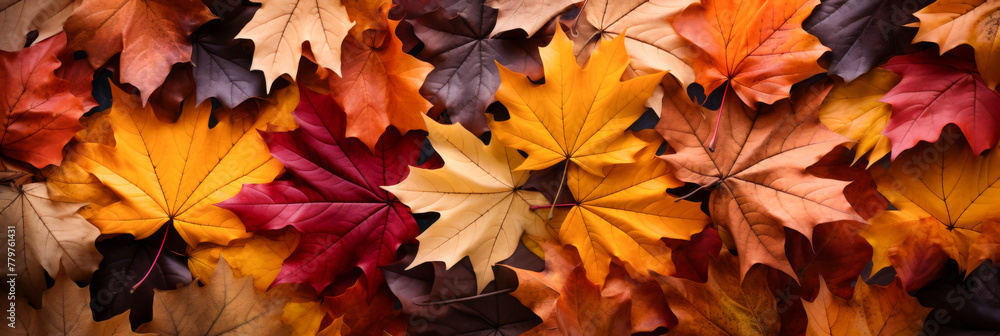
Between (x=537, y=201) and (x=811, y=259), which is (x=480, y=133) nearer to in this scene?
(x=537, y=201)

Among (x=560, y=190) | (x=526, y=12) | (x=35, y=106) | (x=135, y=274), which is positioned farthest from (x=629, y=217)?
(x=35, y=106)

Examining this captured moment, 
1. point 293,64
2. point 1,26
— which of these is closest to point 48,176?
point 1,26

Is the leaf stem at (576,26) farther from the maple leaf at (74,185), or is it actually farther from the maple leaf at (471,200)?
the maple leaf at (74,185)

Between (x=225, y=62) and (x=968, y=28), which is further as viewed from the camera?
(x=225, y=62)

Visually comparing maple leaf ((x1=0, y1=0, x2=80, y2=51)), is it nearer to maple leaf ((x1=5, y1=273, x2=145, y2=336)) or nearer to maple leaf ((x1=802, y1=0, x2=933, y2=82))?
maple leaf ((x1=5, y1=273, x2=145, y2=336))

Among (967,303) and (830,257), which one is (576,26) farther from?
(967,303)

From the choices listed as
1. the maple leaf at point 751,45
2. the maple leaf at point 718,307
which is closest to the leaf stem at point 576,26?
the maple leaf at point 751,45

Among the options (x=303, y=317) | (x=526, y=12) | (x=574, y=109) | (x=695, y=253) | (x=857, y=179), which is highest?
(x=526, y=12)
